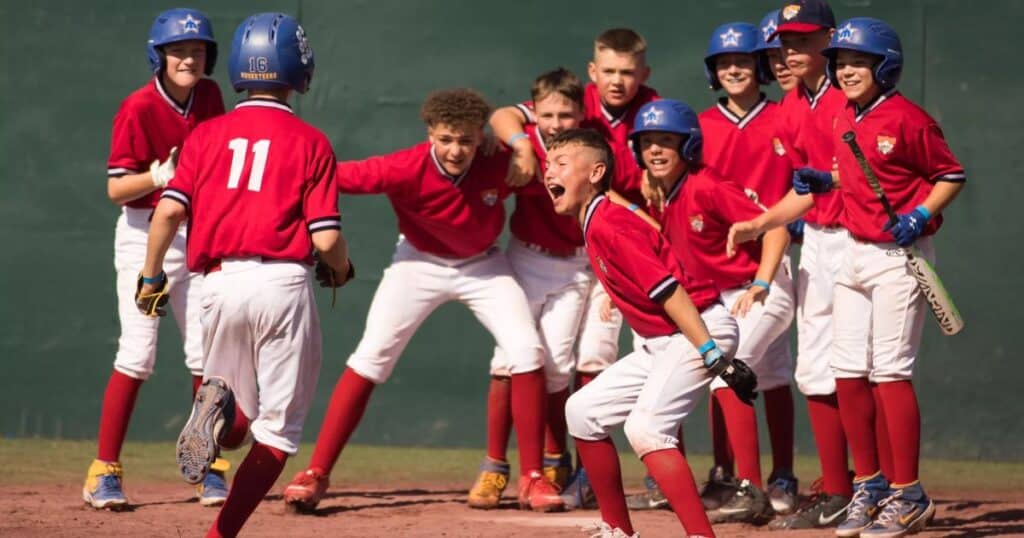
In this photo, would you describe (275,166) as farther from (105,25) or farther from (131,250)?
(105,25)

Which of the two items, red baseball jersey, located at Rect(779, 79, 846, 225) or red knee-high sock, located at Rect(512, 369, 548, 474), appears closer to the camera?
red baseball jersey, located at Rect(779, 79, 846, 225)

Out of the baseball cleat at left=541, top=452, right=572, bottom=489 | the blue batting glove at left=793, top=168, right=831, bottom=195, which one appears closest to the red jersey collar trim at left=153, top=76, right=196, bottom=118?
the baseball cleat at left=541, top=452, right=572, bottom=489

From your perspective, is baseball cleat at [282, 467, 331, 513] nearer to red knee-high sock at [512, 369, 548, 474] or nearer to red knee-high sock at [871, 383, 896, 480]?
red knee-high sock at [512, 369, 548, 474]

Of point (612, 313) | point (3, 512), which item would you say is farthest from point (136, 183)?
point (612, 313)

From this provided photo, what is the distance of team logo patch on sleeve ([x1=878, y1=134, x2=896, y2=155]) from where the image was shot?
639cm

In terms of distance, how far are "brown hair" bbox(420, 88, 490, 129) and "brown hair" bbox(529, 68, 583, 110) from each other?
1.01 ft

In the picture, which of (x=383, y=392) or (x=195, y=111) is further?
(x=383, y=392)

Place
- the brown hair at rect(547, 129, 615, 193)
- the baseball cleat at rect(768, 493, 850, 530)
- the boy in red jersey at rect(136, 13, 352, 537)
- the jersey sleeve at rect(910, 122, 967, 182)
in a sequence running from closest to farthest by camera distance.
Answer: the boy in red jersey at rect(136, 13, 352, 537) → the brown hair at rect(547, 129, 615, 193) → the jersey sleeve at rect(910, 122, 967, 182) → the baseball cleat at rect(768, 493, 850, 530)

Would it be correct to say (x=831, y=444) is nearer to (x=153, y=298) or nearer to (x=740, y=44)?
(x=740, y=44)

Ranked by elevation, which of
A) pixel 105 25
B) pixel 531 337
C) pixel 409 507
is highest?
pixel 105 25

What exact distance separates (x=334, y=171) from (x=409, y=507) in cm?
228

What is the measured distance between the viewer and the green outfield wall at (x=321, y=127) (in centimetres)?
921

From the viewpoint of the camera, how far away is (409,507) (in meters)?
7.55

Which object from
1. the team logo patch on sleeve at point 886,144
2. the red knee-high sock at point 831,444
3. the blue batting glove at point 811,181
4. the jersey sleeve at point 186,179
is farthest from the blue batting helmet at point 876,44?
the jersey sleeve at point 186,179
